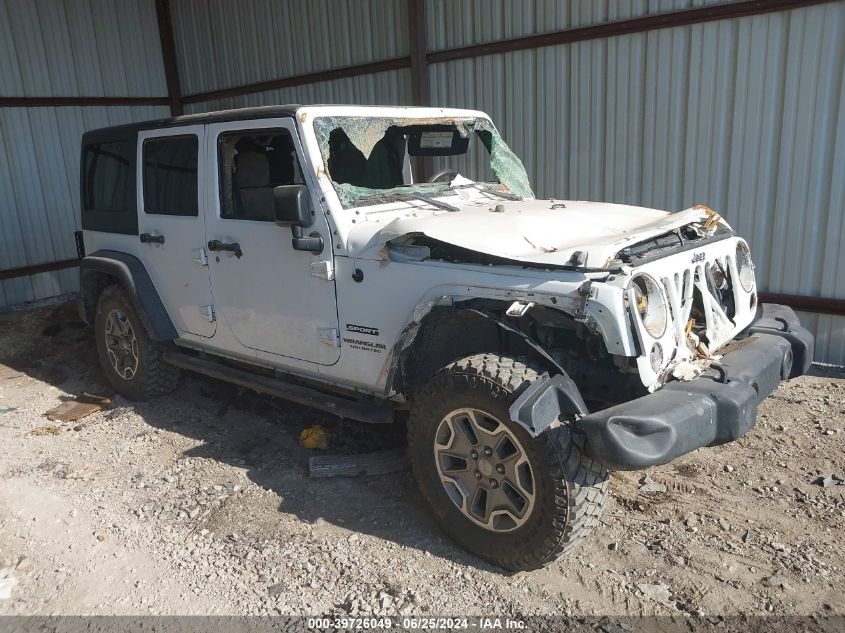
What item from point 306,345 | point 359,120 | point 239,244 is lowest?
point 306,345

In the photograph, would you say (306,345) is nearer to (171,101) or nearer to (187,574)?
(187,574)

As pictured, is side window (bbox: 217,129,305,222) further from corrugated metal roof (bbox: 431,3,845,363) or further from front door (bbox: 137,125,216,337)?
corrugated metal roof (bbox: 431,3,845,363)

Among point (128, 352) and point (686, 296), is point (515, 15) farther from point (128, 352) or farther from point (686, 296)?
point (128, 352)

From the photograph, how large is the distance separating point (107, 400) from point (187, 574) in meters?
2.70

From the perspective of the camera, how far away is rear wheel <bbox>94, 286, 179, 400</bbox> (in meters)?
5.22

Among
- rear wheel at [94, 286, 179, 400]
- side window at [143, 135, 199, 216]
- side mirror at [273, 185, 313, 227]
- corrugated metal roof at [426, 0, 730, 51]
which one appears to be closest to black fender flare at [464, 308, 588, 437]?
side mirror at [273, 185, 313, 227]

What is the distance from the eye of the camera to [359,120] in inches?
161

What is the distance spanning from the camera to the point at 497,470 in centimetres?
307

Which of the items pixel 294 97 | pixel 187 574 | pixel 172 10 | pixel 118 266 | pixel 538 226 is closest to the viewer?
pixel 187 574

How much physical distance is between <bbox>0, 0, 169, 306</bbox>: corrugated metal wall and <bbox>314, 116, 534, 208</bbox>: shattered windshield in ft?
22.6

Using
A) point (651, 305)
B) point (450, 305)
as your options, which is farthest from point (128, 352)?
point (651, 305)

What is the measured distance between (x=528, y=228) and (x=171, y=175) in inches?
105

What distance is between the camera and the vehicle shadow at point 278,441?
3598 mm

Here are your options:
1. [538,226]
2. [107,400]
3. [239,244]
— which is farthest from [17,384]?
[538,226]
